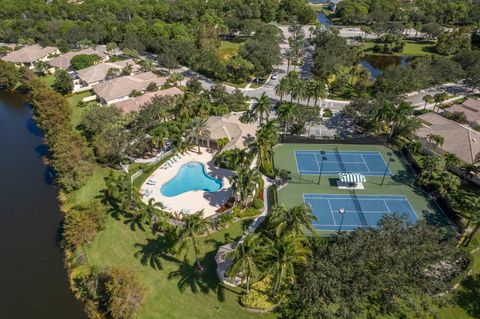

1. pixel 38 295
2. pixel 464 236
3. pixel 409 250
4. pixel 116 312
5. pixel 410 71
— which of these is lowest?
pixel 38 295

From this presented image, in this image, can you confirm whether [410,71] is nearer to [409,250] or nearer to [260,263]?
[409,250]

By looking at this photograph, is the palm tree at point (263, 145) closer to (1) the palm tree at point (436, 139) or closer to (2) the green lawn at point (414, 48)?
(1) the palm tree at point (436, 139)

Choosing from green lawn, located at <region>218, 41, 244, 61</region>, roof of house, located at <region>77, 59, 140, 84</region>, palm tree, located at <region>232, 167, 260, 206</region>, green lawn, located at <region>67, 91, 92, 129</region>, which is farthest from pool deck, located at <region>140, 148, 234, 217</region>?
green lawn, located at <region>218, 41, 244, 61</region>

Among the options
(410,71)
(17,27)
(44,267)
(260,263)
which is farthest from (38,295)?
(17,27)

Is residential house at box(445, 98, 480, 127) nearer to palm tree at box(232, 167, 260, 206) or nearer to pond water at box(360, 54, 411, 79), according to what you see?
pond water at box(360, 54, 411, 79)

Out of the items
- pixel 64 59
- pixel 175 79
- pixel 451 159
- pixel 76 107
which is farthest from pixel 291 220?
pixel 64 59
